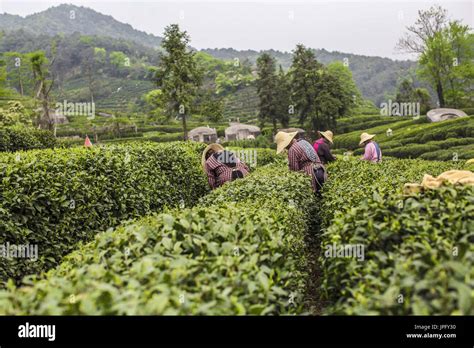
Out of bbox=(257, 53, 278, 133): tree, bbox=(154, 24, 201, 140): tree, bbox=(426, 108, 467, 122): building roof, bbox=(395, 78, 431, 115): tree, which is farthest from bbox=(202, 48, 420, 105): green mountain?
bbox=(154, 24, 201, 140): tree

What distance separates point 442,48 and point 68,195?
43.4m

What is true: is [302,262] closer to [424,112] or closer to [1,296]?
[1,296]

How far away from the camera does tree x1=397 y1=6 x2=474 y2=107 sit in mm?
41406

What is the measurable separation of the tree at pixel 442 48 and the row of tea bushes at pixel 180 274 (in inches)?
1697

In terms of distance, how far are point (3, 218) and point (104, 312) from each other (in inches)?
164

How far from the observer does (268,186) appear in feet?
21.2

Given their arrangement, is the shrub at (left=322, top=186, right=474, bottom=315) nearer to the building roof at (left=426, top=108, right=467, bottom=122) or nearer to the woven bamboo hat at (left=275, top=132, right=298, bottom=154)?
the woven bamboo hat at (left=275, top=132, right=298, bottom=154)

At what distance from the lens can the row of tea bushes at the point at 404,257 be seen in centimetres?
194

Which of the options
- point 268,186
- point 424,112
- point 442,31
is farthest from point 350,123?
point 268,186

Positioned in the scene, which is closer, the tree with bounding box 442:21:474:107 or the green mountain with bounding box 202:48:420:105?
the tree with bounding box 442:21:474:107

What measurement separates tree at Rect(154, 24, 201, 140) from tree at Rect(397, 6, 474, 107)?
74.4 ft

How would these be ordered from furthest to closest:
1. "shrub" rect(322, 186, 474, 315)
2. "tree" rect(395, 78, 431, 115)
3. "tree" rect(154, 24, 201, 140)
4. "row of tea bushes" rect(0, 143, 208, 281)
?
"tree" rect(395, 78, 431, 115) < "tree" rect(154, 24, 201, 140) < "row of tea bushes" rect(0, 143, 208, 281) < "shrub" rect(322, 186, 474, 315)

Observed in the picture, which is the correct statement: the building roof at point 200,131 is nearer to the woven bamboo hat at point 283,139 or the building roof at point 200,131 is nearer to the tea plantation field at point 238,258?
the woven bamboo hat at point 283,139
